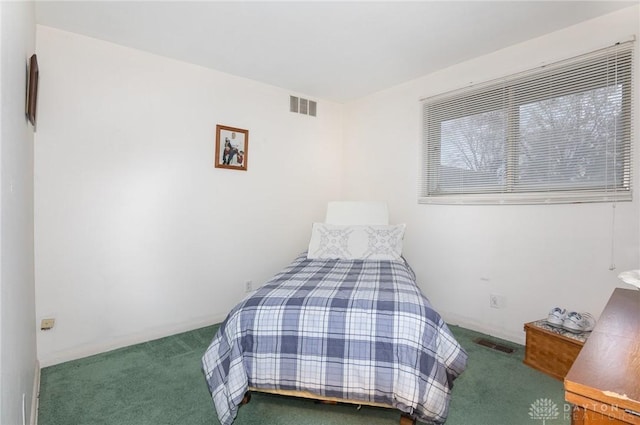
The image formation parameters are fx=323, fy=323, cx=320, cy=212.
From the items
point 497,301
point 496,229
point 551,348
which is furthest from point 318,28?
point 551,348

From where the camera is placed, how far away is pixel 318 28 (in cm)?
229

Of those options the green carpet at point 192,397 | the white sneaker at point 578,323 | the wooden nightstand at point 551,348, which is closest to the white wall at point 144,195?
the green carpet at point 192,397

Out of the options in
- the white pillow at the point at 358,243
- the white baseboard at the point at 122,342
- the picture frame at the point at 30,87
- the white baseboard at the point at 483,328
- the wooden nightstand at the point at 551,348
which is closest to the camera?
the picture frame at the point at 30,87

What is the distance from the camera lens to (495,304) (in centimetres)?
266

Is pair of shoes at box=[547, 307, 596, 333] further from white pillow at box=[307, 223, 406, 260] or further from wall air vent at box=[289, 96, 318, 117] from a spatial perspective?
wall air vent at box=[289, 96, 318, 117]

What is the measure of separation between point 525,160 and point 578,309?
1.13 metres

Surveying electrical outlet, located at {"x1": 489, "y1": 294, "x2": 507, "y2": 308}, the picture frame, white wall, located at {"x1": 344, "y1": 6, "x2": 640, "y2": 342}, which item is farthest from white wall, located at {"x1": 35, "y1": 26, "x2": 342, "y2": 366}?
electrical outlet, located at {"x1": 489, "y1": 294, "x2": 507, "y2": 308}

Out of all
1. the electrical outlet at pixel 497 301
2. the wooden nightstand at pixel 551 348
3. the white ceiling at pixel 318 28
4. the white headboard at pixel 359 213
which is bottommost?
the wooden nightstand at pixel 551 348

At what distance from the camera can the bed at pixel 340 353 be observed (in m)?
1.42

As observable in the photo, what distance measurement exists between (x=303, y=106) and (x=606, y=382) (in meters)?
3.47

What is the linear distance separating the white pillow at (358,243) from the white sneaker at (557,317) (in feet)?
3.58

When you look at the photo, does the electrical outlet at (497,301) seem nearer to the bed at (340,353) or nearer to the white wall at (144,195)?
the bed at (340,353)

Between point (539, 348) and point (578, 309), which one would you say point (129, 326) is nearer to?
point (539, 348)

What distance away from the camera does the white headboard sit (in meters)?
3.11
